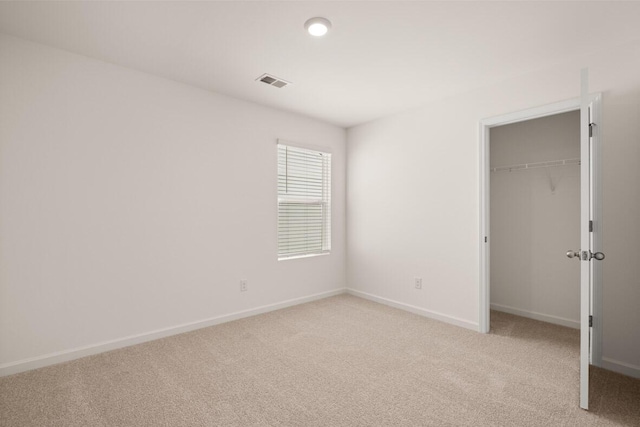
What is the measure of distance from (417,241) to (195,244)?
2.46m

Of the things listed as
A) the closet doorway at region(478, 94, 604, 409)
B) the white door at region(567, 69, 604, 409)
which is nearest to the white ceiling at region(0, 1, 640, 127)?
the closet doorway at region(478, 94, 604, 409)

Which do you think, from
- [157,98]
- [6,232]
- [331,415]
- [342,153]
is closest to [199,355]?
[331,415]

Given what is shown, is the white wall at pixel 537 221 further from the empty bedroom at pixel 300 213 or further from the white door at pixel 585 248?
the white door at pixel 585 248

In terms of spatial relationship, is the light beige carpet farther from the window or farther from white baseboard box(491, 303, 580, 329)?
the window

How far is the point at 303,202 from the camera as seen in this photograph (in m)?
4.21

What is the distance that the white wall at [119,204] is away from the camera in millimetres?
2363

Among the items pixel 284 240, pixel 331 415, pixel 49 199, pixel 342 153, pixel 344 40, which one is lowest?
pixel 331 415

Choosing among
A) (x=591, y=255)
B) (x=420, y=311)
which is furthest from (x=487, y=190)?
(x=420, y=311)

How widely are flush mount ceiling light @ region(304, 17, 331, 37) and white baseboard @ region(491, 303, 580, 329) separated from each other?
3580 millimetres

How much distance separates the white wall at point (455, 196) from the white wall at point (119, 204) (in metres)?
1.31

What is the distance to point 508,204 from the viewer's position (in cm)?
378

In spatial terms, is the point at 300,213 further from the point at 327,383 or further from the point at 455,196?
the point at 327,383

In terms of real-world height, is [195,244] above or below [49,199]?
below

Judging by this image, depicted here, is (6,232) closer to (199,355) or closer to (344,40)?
(199,355)
